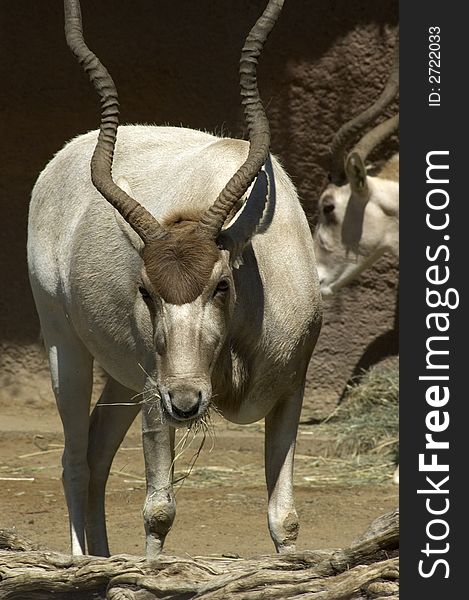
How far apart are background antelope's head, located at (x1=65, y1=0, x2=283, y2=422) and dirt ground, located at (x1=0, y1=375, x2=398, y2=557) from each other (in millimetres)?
1498

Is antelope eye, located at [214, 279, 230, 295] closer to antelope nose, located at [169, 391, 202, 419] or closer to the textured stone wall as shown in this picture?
antelope nose, located at [169, 391, 202, 419]

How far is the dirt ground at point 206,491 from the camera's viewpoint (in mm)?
6918

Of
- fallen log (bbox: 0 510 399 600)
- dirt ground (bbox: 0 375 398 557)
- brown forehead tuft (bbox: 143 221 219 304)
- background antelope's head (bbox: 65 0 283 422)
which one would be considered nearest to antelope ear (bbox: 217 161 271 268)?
background antelope's head (bbox: 65 0 283 422)

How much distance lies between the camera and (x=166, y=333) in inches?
182

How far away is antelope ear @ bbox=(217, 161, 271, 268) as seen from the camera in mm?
4848

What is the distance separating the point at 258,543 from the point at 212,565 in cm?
258

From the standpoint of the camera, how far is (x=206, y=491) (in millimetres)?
8148

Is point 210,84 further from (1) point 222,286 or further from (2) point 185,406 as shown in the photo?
(2) point 185,406

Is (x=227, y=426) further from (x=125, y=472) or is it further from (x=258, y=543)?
(x=258, y=543)

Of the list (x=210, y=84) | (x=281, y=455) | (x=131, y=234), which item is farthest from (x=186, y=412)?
(x=210, y=84)

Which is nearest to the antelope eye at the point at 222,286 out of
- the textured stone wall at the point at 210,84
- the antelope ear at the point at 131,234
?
the antelope ear at the point at 131,234

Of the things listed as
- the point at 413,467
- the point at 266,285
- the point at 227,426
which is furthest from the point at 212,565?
the point at 227,426

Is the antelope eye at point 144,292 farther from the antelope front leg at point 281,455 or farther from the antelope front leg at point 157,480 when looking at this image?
the antelope front leg at point 281,455

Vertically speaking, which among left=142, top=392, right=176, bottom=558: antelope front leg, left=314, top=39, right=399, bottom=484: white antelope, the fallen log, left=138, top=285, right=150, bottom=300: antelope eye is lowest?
the fallen log
